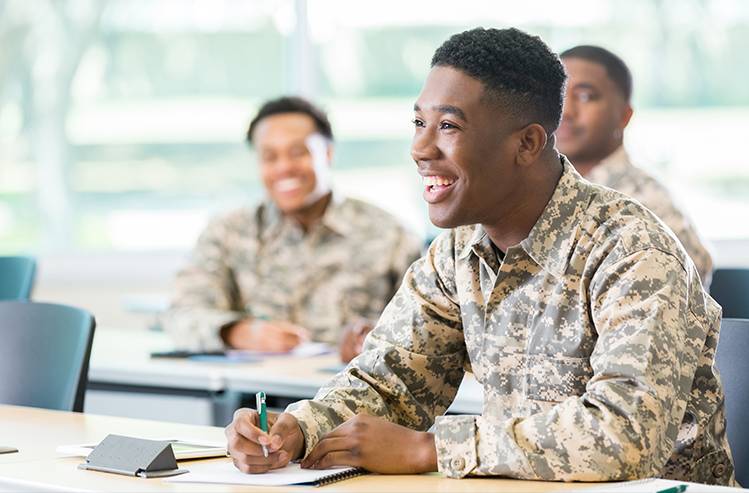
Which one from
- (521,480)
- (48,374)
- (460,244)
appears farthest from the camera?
(48,374)

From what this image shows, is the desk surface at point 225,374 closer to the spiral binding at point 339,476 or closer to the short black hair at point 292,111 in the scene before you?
the short black hair at point 292,111

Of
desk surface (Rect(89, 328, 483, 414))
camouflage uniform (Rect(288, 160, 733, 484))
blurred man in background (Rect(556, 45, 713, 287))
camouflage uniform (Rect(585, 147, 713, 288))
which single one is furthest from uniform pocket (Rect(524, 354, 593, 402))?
blurred man in background (Rect(556, 45, 713, 287))

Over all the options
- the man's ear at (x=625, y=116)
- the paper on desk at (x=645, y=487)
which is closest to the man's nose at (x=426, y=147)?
the paper on desk at (x=645, y=487)

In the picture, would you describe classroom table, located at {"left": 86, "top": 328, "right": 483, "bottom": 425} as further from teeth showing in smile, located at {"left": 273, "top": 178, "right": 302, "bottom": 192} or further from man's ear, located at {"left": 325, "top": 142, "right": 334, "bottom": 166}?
man's ear, located at {"left": 325, "top": 142, "right": 334, "bottom": 166}

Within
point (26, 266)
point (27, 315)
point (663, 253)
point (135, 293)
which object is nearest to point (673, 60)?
point (135, 293)

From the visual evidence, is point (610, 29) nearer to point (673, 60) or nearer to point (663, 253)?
point (673, 60)

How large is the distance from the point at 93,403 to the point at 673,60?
3.62m

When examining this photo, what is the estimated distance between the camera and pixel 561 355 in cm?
220

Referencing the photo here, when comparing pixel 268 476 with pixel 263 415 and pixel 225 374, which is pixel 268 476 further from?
pixel 225 374

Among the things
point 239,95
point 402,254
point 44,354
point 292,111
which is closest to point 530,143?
point 44,354

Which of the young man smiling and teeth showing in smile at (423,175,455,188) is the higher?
teeth showing in smile at (423,175,455,188)

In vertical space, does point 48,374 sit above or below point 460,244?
below

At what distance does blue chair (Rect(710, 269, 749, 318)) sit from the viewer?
11.4 ft

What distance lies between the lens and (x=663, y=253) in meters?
2.08
